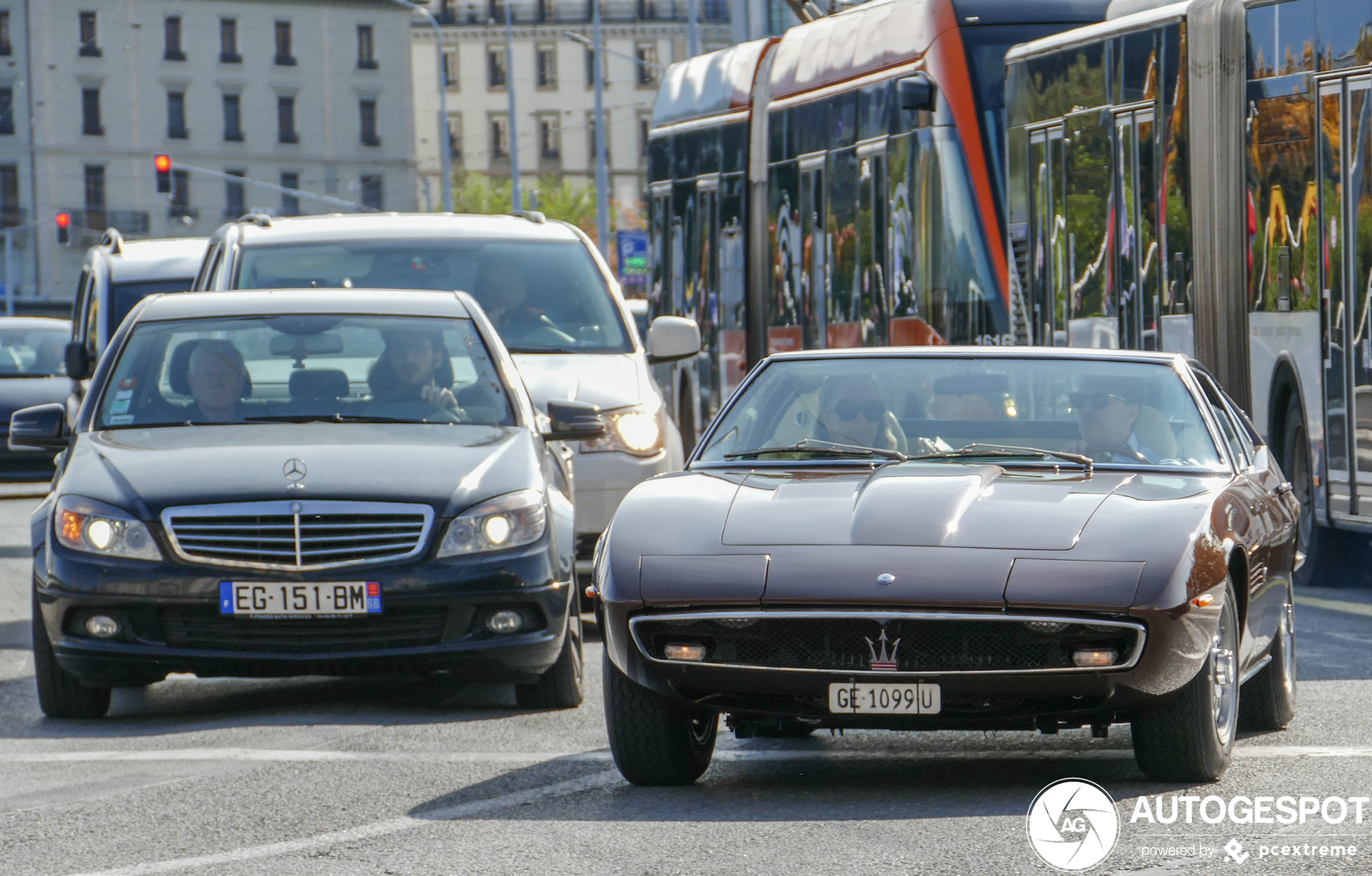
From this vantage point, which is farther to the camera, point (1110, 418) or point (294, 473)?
point (294, 473)

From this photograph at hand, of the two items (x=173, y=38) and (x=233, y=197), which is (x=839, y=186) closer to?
(x=173, y=38)

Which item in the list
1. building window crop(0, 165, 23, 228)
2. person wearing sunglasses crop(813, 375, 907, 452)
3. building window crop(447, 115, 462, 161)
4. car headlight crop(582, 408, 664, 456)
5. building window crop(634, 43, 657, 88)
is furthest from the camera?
building window crop(447, 115, 462, 161)

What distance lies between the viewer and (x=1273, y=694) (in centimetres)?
792

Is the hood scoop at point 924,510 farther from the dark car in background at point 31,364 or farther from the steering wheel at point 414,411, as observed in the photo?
the dark car in background at point 31,364

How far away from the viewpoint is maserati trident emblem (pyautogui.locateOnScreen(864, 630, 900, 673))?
6.50 m

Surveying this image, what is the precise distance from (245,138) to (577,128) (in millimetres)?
23509

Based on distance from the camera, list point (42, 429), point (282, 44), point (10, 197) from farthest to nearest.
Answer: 1. point (282, 44)
2. point (10, 197)
3. point (42, 429)

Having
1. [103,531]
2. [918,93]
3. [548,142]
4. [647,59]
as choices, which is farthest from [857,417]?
[548,142]

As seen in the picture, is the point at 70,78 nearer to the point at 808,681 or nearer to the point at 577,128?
the point at 577,128

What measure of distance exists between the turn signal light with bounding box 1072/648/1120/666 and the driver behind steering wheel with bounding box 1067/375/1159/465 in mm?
1084

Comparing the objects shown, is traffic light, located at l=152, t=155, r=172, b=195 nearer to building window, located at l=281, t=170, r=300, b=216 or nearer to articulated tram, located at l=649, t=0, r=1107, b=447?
articulated tram, located at l=649, t=0, r=1107, b=447

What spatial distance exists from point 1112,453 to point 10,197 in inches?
3722

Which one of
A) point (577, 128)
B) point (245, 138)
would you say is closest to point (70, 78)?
point (245, 138)

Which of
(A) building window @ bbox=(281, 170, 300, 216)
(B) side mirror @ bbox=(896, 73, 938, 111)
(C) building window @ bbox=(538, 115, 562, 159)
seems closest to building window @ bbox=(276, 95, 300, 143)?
(A) building window @ bbox=(281, 170, 300, 216)
